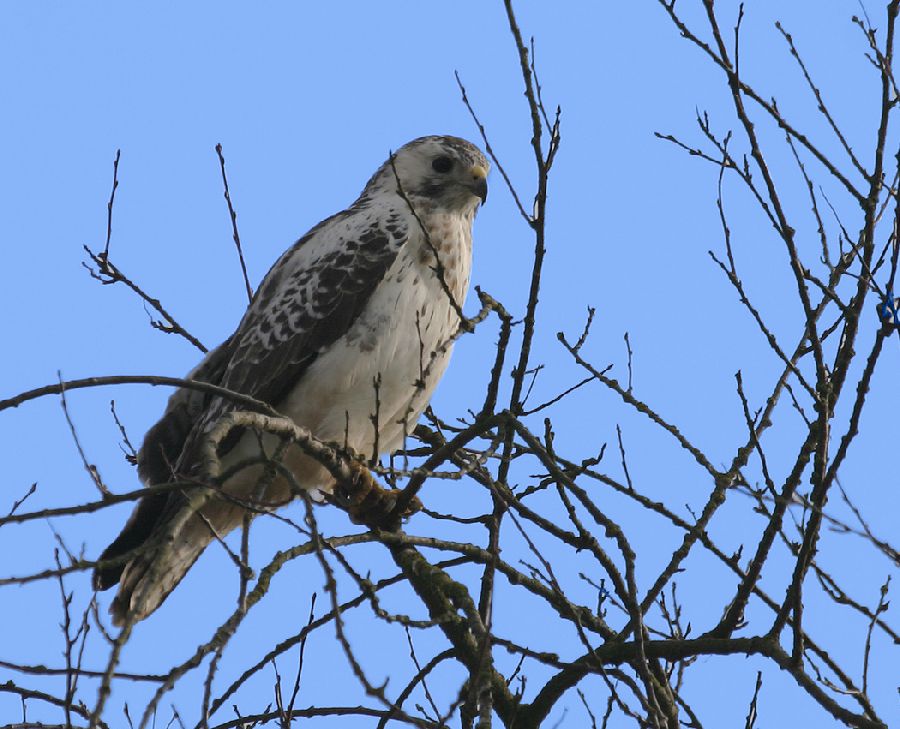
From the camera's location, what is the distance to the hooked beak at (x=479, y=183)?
622 centimetres

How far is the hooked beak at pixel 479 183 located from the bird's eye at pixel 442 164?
0.16 meters

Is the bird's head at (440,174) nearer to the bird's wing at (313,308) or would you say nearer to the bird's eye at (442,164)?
the bird's eye at (442,164)

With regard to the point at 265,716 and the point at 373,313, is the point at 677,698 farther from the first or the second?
the point at 373,313

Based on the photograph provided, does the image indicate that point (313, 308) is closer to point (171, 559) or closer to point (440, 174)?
point (440, 174)

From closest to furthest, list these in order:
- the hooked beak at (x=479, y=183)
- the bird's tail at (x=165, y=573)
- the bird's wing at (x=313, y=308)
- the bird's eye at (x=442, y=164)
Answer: the bird's tail at (x=165, y=573) < the bird's wing at (x=313, y=308) < the hooked beak at (x=479, y=183) < the bird's eye at (x=442, y=164)

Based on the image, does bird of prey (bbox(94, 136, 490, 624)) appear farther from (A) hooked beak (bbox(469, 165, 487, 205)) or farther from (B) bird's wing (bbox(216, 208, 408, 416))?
(A) hooked beak (bbox(469, 165, 487, 205))

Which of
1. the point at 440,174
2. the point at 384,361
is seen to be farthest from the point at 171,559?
the point at 440,174

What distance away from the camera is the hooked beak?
6223 millimetres

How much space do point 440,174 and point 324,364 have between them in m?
1.40

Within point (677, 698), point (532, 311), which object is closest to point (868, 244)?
point (532, 311)

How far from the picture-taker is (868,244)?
401 cm

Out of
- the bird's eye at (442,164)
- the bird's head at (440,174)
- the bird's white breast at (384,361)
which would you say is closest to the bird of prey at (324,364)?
the bird's white breast at (384,361)

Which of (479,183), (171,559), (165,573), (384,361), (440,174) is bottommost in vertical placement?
(165,573)

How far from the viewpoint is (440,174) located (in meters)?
6.38
